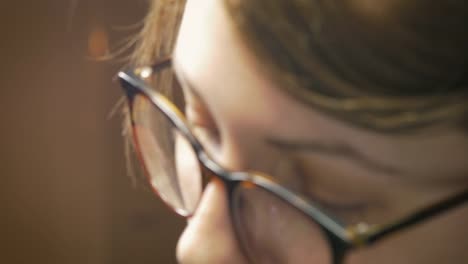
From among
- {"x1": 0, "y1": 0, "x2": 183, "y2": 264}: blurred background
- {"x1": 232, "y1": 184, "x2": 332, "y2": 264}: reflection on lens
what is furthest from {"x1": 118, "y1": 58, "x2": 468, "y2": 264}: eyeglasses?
{"x1": 0, "y1": 0, "x2": 183, "y2": 264}: blurred background

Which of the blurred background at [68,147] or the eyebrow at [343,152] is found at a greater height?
the blurred background at [68,147]

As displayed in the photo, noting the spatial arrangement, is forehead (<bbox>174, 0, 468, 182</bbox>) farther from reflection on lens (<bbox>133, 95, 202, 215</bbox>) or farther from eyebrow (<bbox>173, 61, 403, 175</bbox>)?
reflection on lens (<bbox>133, 95, 202, 215</bbox>)

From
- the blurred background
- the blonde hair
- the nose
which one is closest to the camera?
the blonde hair

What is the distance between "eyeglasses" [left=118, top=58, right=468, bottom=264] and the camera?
40 cm

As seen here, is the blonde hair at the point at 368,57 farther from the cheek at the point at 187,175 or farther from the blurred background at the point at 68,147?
the blurred background at the point at 68,147

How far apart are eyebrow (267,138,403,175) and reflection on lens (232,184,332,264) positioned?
49 millimetres

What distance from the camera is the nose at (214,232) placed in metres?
0.48

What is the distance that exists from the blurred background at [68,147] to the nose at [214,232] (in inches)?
22.0

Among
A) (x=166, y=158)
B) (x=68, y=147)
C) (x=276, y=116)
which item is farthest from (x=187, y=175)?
(x=68, y=147)

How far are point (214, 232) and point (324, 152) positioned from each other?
14 centimetres

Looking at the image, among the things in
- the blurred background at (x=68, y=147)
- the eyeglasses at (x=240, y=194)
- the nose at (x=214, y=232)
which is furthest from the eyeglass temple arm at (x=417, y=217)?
the blurred background at (x=68, y=147)

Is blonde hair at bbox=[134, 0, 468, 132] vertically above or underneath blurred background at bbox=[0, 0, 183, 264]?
underneath

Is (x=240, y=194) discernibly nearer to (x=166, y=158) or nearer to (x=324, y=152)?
(x=324, y=152)

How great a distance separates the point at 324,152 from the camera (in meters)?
0.40
